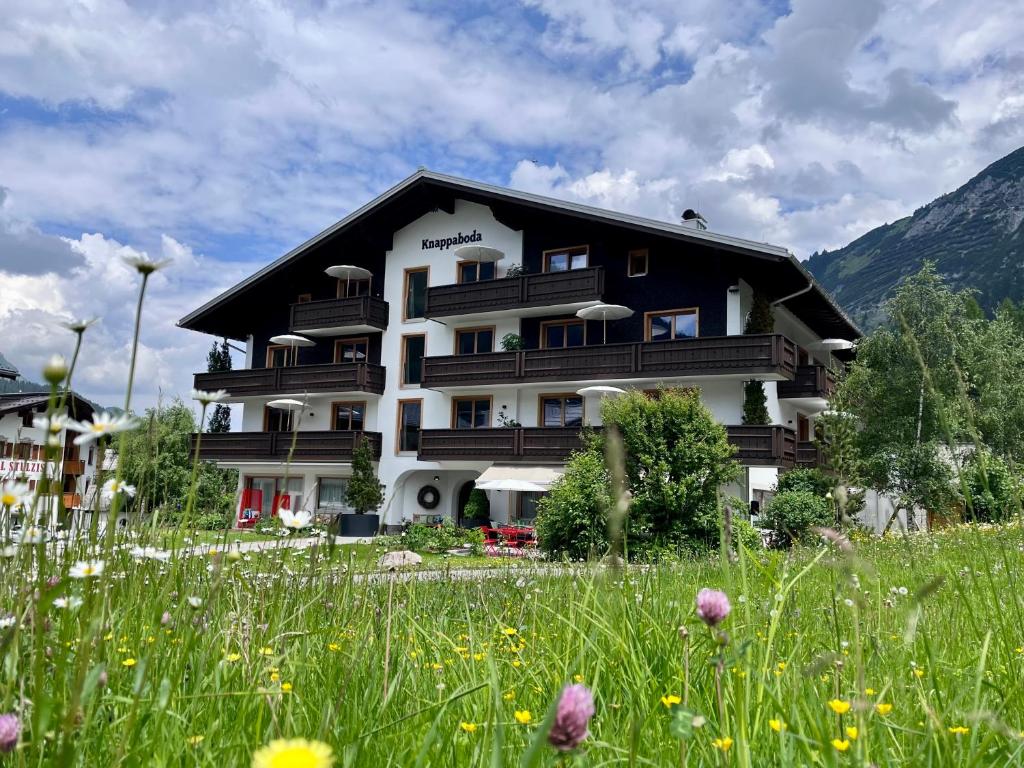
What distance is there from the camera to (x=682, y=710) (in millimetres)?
1186

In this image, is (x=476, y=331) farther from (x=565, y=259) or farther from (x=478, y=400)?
(x=565, y=259)

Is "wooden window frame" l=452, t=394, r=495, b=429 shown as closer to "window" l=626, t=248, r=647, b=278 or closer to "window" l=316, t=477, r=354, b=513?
"window" l=316, t=477, r=354, b=513

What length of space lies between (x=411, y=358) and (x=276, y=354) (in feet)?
22.1

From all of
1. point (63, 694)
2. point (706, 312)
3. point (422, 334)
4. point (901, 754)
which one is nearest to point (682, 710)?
point (901, 754)

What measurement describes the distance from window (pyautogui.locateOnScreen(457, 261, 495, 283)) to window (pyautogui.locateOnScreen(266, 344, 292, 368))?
8.41 m

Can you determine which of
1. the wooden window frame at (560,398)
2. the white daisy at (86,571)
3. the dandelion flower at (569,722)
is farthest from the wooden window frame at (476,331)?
the dandelion flower at (569,722)

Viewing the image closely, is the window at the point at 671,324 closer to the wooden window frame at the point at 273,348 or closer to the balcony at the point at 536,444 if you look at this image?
the balcony at the point at 536,444

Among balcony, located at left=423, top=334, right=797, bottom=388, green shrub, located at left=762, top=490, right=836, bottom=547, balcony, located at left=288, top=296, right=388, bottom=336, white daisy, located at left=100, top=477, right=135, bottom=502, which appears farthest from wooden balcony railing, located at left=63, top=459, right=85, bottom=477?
green shrub, located at left=762, top=490, right=836, bottom=547

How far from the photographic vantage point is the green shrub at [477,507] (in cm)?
2723

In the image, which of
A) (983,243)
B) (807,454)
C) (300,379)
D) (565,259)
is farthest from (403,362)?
(983,243)

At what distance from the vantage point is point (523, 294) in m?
27.2

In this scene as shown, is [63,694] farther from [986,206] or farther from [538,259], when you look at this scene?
[986,206]

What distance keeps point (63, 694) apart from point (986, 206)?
216 meters

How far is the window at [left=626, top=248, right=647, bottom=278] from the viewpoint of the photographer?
26594 millimetres
